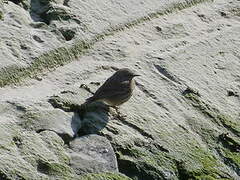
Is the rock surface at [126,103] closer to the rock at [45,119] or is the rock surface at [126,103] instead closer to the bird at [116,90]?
the rock at [45,119]

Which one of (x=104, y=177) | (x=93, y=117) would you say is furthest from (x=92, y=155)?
(x=93, y=117)

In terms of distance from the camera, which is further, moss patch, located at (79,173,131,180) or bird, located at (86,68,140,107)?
bird, located at (86,68,140,107)

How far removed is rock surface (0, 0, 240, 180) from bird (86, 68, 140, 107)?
137mm

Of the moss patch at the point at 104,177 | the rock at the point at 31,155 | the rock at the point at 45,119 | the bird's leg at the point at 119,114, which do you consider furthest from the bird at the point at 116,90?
the moss patch at the point at 104,177

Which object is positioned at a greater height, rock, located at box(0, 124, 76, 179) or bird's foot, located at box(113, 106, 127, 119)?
rock, located at box(0, 124, 76, 179)

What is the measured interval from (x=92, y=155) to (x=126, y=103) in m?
1.41

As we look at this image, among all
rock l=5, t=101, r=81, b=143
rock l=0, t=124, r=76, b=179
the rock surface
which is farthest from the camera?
rock l=5, t=101, r=81, b=143

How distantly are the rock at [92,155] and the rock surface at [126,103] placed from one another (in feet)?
0.04

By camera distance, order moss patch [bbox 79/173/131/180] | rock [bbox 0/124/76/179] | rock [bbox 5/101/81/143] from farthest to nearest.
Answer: rock [bbox 5/101/81/143] → moss patch [bbox 79/173/131/180] → rock [bbox 0/124/76/179]

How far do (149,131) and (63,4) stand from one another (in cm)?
319

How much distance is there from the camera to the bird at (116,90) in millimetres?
9398

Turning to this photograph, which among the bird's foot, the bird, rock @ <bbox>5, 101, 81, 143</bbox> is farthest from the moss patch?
the bird

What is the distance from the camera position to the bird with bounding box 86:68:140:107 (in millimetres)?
9398

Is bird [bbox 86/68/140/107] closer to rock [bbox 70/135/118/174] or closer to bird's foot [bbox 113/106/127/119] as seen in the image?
bird's foot [bbox 113/106/127/119]
